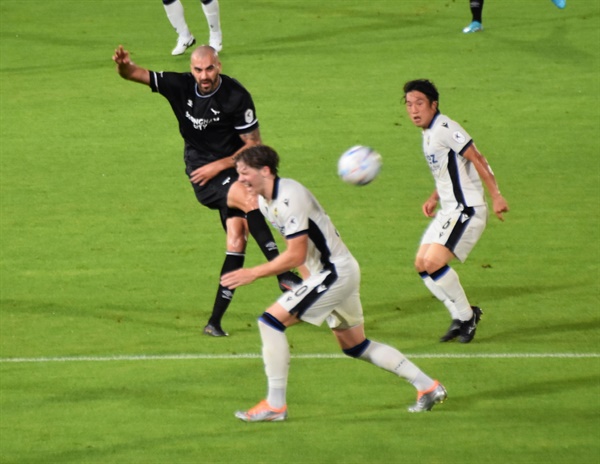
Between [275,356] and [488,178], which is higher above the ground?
[488,178]

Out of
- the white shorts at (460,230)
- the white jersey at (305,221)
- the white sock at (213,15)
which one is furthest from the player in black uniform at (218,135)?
the white sock at (213,15)

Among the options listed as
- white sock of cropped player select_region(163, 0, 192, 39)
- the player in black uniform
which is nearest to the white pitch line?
the player in black uniform

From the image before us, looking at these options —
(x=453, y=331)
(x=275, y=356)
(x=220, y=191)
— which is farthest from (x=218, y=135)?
(x=275, y=356)

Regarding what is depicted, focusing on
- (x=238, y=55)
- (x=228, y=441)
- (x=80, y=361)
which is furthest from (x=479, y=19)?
(x=228, y=441)

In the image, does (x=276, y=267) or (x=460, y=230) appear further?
(x=460, y=230)

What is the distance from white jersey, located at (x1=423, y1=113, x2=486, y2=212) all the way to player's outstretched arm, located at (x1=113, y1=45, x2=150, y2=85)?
225cm

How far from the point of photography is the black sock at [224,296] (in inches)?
427

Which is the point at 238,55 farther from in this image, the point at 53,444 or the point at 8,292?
the point at 53,444

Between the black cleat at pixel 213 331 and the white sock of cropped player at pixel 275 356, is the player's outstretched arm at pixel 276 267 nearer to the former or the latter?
the white sock of cropped player at pixel 275 356

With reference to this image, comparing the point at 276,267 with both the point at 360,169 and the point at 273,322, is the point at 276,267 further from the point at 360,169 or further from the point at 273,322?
the point at 360,169

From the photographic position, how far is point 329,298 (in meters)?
8.91

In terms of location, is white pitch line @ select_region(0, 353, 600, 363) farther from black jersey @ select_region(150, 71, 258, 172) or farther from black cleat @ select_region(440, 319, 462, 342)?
black jersey @ select_region(150, 71, 258, 172)

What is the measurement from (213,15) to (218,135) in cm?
743

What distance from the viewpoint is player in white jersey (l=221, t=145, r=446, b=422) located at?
8766 millimetres
